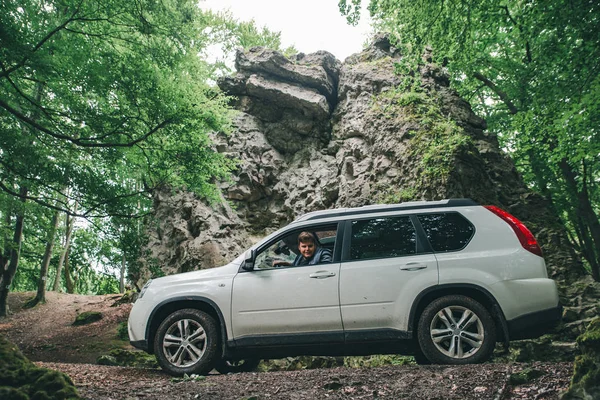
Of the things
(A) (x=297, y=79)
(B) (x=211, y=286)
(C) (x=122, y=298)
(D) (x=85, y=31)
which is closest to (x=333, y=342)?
(B) (x=211, y=286)

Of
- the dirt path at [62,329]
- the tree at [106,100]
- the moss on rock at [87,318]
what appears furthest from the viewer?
Result: the moss on rock at [87,318]

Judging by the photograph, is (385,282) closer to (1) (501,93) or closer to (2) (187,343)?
(2) (187,343)

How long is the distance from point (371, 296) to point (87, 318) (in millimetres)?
13662

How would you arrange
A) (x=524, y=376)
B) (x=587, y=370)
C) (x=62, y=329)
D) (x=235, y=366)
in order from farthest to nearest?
(x=62, y=329)
(x=235, y=366)
(x=524, y=376)
(x=587, y=370)

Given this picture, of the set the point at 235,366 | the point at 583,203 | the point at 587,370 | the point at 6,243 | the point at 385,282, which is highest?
the point at 6,243

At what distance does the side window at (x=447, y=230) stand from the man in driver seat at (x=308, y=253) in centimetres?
130

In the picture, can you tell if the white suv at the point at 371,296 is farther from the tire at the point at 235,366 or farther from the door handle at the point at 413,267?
the tire at the point at 235,366

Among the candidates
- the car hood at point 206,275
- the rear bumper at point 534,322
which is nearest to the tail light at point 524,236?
the rear bumper at point 534,322

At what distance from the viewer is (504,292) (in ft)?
14.4

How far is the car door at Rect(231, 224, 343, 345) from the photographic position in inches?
188

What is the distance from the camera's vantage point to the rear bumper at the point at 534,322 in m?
4.31

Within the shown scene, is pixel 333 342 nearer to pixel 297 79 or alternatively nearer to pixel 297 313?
pixel 297 313

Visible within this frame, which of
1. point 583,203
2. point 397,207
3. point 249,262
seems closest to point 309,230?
point 249,262

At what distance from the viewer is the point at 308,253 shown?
17.0ft
